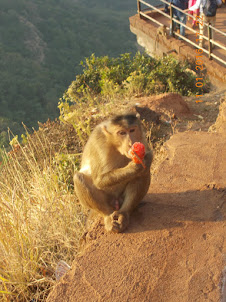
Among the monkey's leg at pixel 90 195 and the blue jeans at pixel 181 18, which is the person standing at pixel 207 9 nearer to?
the blue jeans at pixel 181 18

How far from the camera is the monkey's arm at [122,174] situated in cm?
304

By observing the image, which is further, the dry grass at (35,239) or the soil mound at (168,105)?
the soil mound at (168,105)

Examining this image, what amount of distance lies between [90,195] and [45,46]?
34.6 metres

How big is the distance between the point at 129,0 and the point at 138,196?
56.5 metres

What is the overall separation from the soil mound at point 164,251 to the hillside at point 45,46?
60.0ft

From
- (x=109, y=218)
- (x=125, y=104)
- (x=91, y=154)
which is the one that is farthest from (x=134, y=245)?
(x=125, y=104)

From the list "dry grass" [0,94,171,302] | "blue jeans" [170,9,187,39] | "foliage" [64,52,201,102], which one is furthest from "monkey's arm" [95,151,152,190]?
"blue jeans" [170,9,187,39]

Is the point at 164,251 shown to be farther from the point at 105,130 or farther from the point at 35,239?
the point at 35,239

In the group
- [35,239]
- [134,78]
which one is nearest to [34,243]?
[35,239]

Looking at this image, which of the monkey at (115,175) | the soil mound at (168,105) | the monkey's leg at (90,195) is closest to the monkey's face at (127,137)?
the monkey at (115,175)

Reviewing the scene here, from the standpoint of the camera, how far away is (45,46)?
1403 inches

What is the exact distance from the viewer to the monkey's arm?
304cm

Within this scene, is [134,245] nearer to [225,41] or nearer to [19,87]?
[225,41]

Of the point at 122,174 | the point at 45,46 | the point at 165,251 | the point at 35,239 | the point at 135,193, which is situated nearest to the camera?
the point at 165,251
